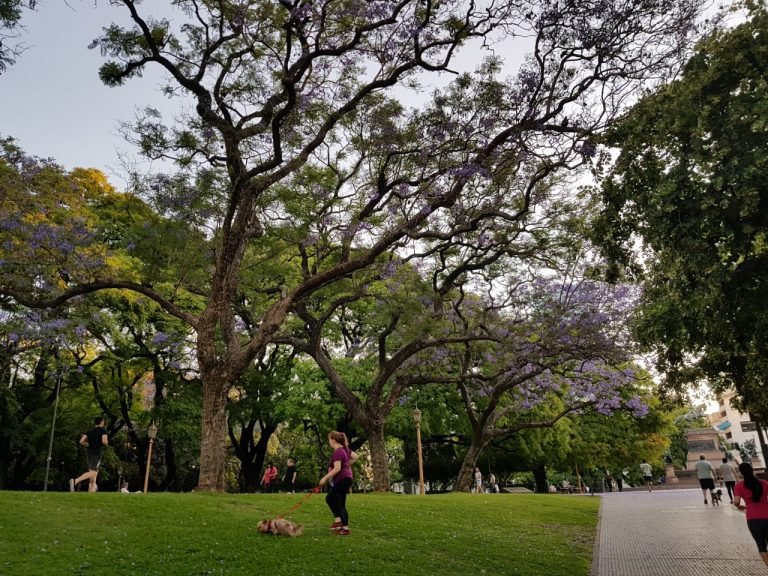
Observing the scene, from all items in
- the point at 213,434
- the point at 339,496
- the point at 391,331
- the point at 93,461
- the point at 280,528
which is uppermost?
the point at 391,331

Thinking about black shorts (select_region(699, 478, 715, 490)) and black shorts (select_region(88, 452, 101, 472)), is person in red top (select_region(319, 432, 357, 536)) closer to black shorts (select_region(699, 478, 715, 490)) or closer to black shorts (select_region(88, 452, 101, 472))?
black shorts (select_region(88, 452, 101, 472))

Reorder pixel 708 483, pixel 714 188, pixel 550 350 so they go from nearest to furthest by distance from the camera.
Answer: pixel 714 188 → pixel 550 350 → pixel 708 483

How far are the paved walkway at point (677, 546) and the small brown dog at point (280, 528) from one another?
14.6ft

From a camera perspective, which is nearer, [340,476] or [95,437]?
[340,476]

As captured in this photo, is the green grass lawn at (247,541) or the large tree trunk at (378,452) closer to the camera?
the green grass lawn at (247,541)

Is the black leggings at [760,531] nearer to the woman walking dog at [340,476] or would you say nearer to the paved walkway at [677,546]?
the paved walkway at [677,546]

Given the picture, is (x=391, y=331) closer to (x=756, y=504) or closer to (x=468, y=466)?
(x=468, y=466)

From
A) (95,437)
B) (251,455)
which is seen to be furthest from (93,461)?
(251,455)

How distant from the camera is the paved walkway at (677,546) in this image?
25.7ft

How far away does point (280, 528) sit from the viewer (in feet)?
27.8

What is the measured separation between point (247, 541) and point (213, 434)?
526 cm

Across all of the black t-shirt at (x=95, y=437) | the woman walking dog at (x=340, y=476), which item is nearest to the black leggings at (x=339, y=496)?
the woman walking dog at (x=340, y=476)

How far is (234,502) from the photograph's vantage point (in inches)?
454

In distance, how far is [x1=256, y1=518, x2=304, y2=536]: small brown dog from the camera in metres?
8.45
